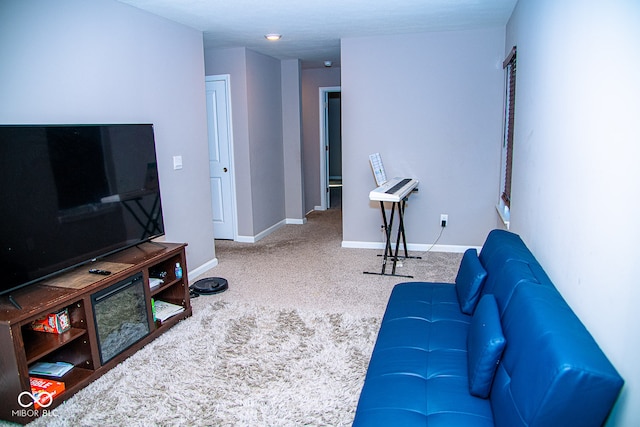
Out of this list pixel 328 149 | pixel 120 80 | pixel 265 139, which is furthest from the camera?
pixel 328 149

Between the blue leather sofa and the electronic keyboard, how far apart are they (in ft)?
4.39

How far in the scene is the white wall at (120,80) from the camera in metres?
2.54

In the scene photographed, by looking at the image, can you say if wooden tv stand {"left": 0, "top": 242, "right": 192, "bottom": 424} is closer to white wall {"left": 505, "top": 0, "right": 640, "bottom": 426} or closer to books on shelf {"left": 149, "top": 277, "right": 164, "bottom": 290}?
books on shelf {"left": 149, "top": 277, "right": 164, "bottom": 290}

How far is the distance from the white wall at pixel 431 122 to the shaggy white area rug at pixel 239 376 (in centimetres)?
212

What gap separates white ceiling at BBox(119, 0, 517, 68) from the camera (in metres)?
3.41

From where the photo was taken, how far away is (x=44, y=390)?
2289 mm

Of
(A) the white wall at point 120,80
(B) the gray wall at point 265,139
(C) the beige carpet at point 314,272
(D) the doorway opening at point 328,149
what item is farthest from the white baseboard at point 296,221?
(A) the white wall at point 120,80

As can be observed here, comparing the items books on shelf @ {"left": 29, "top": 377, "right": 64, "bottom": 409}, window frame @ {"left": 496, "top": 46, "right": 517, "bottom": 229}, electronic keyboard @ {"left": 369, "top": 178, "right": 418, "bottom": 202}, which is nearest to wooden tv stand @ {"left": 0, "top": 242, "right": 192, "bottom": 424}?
books on shelf @ {"left": 29, "top": 377, "right": 64, "bottom": 409}

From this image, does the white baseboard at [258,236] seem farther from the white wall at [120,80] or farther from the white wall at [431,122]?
the white wall at [431,122]

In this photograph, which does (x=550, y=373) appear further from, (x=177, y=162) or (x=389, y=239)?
(x=177, y=162)

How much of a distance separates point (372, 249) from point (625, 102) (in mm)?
4028

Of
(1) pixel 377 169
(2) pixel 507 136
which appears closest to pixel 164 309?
(1) pixel 377 169

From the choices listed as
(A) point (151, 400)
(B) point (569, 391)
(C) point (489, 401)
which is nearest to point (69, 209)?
(A) point (151, 400)

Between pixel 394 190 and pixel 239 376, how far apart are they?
221 cm
